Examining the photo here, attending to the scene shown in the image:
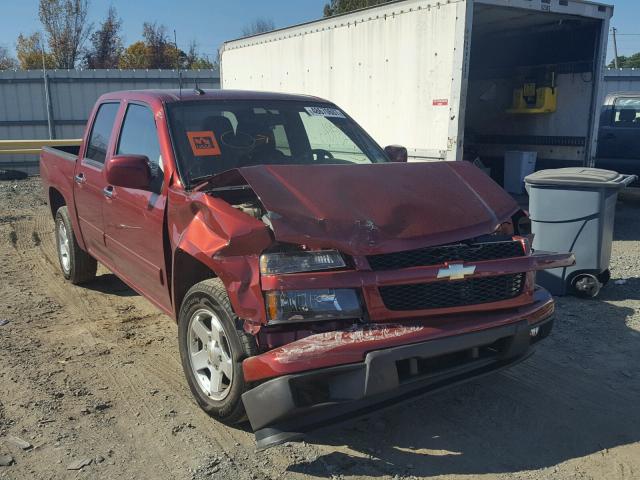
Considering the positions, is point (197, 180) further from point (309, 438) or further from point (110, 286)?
point (110, 286)

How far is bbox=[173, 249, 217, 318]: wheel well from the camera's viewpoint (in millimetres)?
3441

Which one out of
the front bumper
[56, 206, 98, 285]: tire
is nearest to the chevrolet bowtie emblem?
the front bumper

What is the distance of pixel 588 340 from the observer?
15.3ft

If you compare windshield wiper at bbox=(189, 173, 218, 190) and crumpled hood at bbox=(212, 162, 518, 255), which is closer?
crumpled hood at bbox=(212, 162, 518, 255)

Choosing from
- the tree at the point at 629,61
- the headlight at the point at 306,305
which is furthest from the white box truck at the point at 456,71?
the tree at the point at 629,61

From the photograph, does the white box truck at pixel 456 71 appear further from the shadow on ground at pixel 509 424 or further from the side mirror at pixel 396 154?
the shadow on ground at pixel 509 424

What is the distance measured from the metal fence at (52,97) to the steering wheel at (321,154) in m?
13.2

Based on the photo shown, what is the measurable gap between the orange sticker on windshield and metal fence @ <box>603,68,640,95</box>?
1698 centimetres

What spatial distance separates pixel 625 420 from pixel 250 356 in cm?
228

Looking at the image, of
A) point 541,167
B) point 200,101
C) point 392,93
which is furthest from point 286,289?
point 541,167

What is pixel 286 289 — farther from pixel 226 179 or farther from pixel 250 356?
pixel 226 179

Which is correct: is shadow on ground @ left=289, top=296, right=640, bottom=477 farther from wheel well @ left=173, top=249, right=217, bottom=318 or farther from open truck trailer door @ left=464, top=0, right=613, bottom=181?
open truck trailer door @ left=464, top=0, right=613, bottom=181

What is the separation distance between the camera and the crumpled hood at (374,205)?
9.57ft

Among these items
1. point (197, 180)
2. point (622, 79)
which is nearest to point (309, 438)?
point (197, 180)
